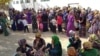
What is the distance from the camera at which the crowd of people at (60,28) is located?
9.54 metres

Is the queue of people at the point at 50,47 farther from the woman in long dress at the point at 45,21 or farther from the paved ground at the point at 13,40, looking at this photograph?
the woman in long dress at the point at 45,21

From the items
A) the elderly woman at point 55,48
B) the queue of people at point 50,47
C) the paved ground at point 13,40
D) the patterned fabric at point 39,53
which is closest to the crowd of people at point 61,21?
the paved ground at point 13,40

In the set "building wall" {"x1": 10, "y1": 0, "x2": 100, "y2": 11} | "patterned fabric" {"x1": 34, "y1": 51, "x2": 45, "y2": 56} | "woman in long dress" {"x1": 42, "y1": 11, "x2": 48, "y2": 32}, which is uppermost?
"patterned fabric" {"x1": 34, "y1": 51, "x2": 45, "y2": 56}

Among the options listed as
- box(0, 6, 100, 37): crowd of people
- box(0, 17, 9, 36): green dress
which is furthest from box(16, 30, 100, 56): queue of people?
box(0, 17, 9, 36): green dress

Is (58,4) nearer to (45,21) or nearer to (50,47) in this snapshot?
(45,21)

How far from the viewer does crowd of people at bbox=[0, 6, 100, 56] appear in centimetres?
954

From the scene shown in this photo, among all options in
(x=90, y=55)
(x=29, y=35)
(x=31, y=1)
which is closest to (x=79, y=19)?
(x=29, y=35)

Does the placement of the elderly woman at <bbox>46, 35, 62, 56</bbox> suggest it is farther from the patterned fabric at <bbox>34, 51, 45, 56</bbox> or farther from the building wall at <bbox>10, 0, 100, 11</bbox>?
the building wall at <bbox>10, 0, 100, 11</bbox>

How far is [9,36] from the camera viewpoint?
18781 mm

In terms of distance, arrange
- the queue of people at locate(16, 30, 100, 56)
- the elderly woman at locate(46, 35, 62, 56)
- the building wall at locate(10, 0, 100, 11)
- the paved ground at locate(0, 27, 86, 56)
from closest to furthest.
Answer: the queue of people at locate(16, 30, 100, 56) < the elderly woman at locate(46, 35, 62, 56) < the paved ground at locate(0, 27, 86, 56) < the building wall at locate(10, 0, 100, 11)

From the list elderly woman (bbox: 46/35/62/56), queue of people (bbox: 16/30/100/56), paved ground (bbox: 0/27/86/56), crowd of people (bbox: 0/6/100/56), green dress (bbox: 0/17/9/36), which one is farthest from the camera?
green dress (bbox: 0/17/9/36)

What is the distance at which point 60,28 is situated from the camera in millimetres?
19094

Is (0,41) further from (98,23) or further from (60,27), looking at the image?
(98,23)

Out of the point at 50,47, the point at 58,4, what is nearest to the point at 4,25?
the point at 50,47
